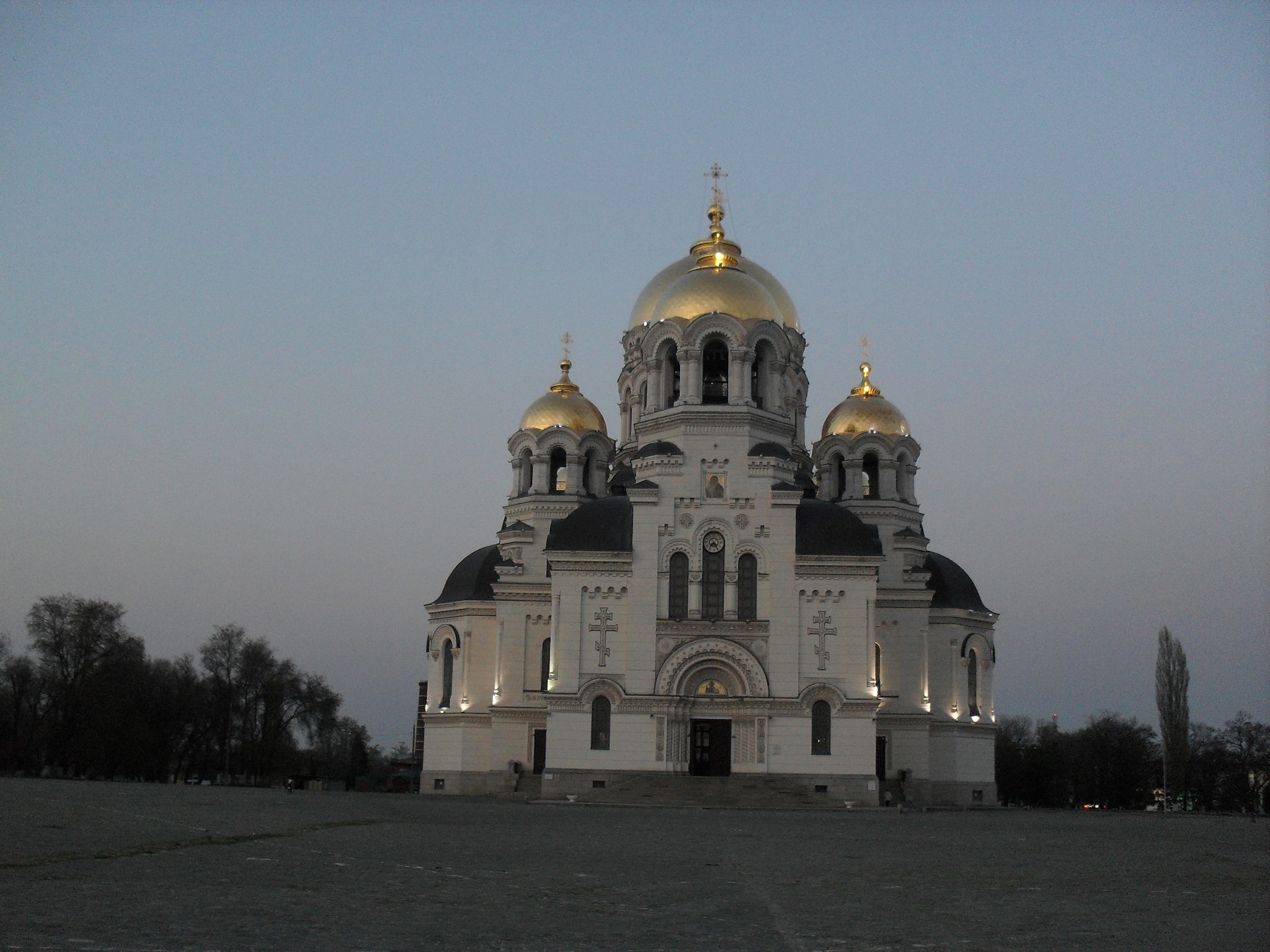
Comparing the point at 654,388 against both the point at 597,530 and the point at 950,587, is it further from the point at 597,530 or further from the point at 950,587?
the point at 950,587

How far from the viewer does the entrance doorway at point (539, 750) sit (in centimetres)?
4972

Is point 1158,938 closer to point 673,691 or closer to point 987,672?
point 673,691

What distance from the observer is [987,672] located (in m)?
51.9

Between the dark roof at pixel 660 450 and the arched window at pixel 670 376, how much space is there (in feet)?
6.63

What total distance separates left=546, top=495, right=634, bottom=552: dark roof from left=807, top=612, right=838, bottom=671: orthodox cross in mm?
6459

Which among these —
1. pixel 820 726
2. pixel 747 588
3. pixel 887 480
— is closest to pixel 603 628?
pixel 747 588

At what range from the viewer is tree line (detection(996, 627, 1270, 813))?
64.8 metres

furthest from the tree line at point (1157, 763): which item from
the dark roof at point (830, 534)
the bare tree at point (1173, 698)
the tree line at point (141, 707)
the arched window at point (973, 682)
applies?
the tree line at point (141, 707)

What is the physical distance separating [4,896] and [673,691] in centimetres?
3362

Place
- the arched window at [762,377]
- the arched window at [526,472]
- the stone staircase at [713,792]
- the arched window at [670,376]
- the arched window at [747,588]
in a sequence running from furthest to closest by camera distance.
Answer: the arched window at [526,472] < the arched window at [670,376] < the arched window at [762,377] < the arched window at [747,588] < the stone staircase at [713,792]

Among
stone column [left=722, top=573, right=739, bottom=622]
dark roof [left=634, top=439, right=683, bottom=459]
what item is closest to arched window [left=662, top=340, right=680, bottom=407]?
Result: dark roof [left=634, top=439, right=683, bottom=459]

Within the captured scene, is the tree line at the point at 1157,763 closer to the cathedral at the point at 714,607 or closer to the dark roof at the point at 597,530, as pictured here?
the cathedral at the point at 714,607

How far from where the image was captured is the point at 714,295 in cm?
4766

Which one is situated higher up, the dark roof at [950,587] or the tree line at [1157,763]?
the dark roof at [950,587]
